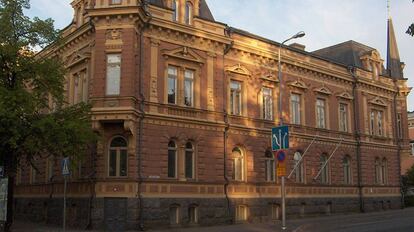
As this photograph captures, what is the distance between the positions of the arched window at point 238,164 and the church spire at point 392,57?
21.8m

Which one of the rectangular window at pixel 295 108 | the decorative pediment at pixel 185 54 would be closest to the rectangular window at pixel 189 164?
the decorative pediment at pixel 185 54

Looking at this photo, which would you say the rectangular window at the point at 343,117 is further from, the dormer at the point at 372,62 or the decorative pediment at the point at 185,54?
the decorative pediment at the point at 185,54

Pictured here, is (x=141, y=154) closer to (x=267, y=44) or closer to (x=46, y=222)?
(x=46, y=222)

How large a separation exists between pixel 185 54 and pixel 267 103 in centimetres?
795

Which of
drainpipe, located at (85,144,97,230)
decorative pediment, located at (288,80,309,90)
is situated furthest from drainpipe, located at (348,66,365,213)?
drainpipe, located at (85,144,97,230)

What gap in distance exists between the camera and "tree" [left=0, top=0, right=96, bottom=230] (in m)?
21.7

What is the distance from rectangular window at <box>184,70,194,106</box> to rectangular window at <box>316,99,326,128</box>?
12.5 metres

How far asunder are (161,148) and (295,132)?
1195cm

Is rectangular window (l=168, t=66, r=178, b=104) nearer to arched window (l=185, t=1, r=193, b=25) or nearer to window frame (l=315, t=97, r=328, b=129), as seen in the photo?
arched window (l=185, t=1, r=193, b=25)

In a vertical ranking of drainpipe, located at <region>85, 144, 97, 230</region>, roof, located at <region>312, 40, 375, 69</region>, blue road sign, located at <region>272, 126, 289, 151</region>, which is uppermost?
roof, located at <region>312, 40, 375, 69</region>

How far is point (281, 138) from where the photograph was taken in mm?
24188

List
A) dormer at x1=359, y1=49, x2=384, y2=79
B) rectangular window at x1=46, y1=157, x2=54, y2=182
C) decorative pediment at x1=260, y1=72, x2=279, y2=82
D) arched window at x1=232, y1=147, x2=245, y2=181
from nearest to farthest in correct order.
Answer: arched window at x1=232, y1=147, x2=245, y2=181 → rectangular window at x1=46, y1=157, x2=54, y2=182 → decorative pediment at x1=260, y1=72, x2=279, y2=82 → dormer at x1=359, y1=49, x2=384, y2=79

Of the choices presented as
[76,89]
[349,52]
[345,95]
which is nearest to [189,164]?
[76,89]

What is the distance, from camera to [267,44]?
34.5 meters
